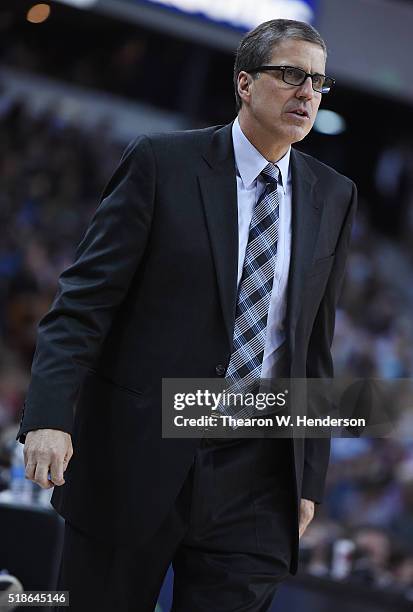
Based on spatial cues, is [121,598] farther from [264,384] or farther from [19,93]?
[19,93]

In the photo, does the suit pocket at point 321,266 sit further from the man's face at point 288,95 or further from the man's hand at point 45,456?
the man's hand at point 45,456

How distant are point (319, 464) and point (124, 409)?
1.66 ft

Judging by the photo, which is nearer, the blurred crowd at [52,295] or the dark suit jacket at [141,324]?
the dark suit jacket at [141,324]

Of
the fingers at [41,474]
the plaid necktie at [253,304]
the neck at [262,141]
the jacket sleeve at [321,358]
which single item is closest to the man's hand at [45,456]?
the fingers at [41,474]

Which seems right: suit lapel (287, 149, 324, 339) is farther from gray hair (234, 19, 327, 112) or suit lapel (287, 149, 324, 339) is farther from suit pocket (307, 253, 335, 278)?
gray hair (234, 19, 327, 112)

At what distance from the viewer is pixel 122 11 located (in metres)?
7.46

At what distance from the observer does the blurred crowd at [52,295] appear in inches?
274

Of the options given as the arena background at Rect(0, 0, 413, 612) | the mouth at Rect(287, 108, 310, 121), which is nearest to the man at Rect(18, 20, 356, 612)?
the mouth at Rect(287, 108, 310, 121)

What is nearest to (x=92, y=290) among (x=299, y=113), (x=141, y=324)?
(x=141, y=324)

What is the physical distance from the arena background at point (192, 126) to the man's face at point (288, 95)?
153 inches

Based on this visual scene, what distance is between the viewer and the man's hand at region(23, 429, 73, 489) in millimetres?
2055

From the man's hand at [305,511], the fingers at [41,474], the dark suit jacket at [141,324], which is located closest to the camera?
the fingers at [41,474]

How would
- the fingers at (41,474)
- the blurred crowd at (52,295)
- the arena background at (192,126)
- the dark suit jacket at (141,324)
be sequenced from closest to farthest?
the fingers at (41,474)
the dark suit jacket at (141,324)
the blurred crowd at (52,295)
the arena background at (192,126)

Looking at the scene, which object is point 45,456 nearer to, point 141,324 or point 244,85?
point 141,324
